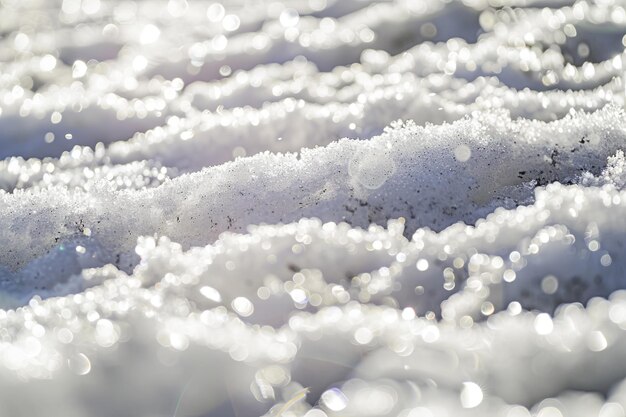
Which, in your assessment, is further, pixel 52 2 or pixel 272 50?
pixel 52 2

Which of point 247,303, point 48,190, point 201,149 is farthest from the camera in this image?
point 201,149

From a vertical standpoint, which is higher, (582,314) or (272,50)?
(582,314)

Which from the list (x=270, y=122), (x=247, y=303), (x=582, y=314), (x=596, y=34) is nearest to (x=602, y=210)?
(x=582, y=314)

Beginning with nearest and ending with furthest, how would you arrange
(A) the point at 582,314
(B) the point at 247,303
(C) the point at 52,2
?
(A) the point at 582,314, (B) the point at 247,303, (C) the point at 52,2

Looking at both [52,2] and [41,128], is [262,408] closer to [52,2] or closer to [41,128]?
[41,128]

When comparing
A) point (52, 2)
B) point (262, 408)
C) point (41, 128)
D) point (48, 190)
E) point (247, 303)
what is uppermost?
point (262, 408)

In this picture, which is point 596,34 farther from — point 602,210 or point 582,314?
point 582,314
